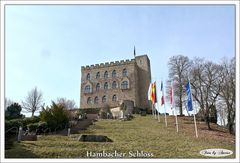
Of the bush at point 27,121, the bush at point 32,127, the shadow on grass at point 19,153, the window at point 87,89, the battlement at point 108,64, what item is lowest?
the shadow on grass at point 19,153

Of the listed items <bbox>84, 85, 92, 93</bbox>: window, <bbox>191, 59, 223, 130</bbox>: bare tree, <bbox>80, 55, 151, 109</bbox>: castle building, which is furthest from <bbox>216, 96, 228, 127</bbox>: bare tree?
<bbox>84, 85, 92, 93</bbox>: window

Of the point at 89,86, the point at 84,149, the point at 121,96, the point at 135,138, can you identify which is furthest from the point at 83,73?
the point at 84,149

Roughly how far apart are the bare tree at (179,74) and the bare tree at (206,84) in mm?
3632

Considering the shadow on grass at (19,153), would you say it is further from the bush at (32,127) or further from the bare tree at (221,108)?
the bare tree at (221,108)

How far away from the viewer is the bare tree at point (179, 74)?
32.6 m

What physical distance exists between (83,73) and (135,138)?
37281 millimetres

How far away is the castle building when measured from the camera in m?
47.5

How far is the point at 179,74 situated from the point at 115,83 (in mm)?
16219

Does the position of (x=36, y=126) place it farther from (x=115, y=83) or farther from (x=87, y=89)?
(x=87, y=89)

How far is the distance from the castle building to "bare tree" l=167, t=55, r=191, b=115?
11.7 m

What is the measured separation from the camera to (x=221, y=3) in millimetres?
10320

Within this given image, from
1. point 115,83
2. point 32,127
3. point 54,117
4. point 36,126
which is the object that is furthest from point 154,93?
point 115,83

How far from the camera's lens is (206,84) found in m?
26.8

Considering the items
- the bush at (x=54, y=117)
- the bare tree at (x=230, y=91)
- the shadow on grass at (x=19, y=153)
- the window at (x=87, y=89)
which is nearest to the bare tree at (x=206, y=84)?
the bare tree at (x=230, y=91)
